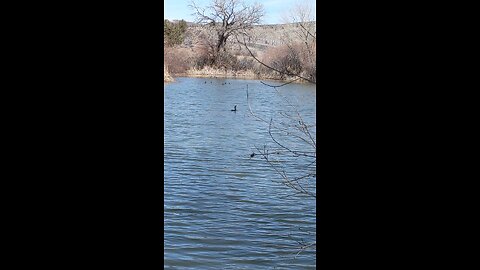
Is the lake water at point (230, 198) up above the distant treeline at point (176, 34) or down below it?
below

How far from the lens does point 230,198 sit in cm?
664

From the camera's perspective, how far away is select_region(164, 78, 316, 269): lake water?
219 inches

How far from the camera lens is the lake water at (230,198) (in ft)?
18.3

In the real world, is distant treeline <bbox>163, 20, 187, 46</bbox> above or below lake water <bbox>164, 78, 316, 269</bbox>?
above

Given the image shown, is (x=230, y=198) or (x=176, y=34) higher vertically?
(x=176, y=34)

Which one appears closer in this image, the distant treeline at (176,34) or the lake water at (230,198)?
the lake water at (230,198)

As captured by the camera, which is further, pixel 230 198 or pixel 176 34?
pixel 176 34

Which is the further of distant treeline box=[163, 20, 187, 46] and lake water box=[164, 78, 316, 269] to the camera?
distant treeline box=[163, 20, 187, 46]
